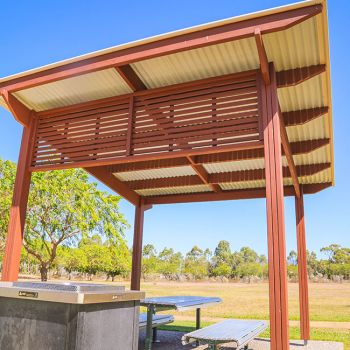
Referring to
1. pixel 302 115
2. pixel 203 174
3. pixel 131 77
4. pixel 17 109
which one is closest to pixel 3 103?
pixel 17 109

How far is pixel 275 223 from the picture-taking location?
4.20 m

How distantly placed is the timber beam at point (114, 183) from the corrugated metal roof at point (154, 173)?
0.57 feet

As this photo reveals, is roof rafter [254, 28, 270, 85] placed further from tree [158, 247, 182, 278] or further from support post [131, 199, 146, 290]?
tree [158, 247, 182, 278]

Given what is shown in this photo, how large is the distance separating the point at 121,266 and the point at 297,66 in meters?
43.6

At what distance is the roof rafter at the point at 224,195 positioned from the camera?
335 inches

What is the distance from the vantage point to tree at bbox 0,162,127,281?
17.6 metres

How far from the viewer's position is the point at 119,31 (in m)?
8.61

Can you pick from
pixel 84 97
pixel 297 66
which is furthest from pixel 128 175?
pixel 297 66

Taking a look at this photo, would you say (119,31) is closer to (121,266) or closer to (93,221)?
(93,221)

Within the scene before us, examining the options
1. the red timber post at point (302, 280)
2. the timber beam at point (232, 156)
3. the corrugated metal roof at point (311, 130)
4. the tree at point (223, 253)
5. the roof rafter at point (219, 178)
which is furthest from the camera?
the tree at point (223, 253)

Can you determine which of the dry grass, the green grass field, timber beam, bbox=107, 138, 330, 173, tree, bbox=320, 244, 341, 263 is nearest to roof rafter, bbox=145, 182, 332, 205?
timber beam, bbox=107, 138, 330, 173

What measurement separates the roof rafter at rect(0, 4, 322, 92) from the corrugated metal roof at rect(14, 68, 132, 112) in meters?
0.32

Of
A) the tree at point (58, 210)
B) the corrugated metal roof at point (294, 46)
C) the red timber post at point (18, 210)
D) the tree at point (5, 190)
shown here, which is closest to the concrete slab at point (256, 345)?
the red timber post at point (18, 210)

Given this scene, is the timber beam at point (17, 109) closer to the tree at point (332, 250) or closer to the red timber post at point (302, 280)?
the red timber post at point (302, 280)
